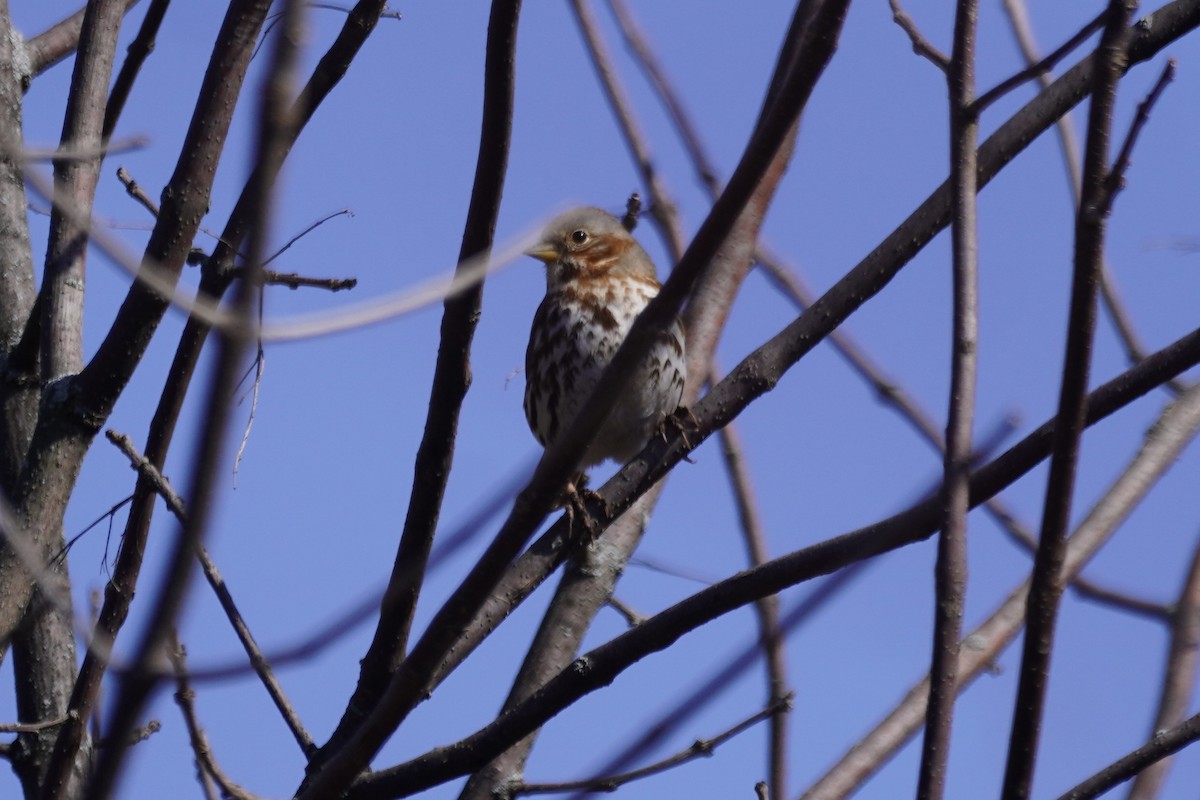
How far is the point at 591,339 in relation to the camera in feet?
15.9

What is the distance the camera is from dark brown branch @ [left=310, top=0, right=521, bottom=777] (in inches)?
95.9

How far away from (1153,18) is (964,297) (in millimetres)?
1032

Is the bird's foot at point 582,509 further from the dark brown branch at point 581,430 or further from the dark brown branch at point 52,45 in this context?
the dark brown branch at point 52,45

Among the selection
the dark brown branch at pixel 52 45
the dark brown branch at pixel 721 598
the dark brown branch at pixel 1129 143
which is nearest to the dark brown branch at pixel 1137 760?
the dark brown branch at pixel 721 598

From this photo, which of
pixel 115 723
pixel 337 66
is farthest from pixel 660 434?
pixel 115 723

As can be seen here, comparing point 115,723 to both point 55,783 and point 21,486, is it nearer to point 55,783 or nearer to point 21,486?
point 55,783

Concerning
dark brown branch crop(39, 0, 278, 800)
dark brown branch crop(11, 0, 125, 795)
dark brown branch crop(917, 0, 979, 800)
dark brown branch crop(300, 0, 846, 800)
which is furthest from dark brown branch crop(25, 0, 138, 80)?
dark brown branch crop(917, 0, 979, 800)

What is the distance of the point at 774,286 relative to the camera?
4.05 m

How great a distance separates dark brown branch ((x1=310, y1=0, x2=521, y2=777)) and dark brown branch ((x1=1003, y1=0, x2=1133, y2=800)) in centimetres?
104

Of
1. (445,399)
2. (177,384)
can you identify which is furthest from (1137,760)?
(177,384)

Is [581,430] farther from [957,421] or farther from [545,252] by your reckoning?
[545,252]

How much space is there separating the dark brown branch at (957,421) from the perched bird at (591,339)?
235 centimetres

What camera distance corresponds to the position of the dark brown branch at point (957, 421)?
1774 mm

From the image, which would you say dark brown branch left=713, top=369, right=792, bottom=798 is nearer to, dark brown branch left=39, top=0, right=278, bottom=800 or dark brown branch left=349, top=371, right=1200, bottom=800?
dark brown branch left=349, top=371, right=1200, bottom=800
